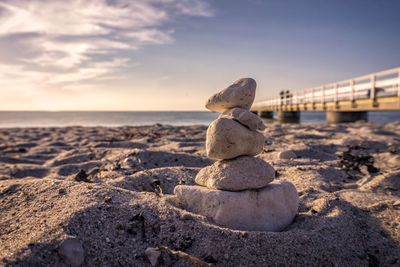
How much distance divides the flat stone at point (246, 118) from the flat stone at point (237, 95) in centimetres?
10

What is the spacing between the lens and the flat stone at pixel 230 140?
7.30 feet

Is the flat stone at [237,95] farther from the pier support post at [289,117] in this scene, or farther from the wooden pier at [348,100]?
the pier support post at [289,117]

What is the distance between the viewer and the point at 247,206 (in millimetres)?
2066

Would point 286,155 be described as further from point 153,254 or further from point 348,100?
point 348,100

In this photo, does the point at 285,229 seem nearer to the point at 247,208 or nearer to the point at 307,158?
the point at 247,208

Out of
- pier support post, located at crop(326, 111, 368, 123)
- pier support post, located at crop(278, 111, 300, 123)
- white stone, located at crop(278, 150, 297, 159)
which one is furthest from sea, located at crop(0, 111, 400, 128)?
white stone, located at crop(278, 150, 297, 159)

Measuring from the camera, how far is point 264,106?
2830cm

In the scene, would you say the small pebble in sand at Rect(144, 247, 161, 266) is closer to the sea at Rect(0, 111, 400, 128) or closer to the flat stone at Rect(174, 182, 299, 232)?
the flat stone at Rect(174, 182, 299, 232)

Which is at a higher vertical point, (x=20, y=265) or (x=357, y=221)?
(x=20, y=265)

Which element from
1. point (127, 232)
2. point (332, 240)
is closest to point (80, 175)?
point (127, 232)

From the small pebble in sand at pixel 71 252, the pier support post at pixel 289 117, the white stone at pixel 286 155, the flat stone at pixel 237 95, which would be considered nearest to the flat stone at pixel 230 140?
the flat stone at pixel 237 95

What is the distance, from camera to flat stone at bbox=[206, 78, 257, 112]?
233 cm

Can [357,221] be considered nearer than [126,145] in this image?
Yes

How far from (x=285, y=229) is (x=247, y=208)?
1.24 ft
